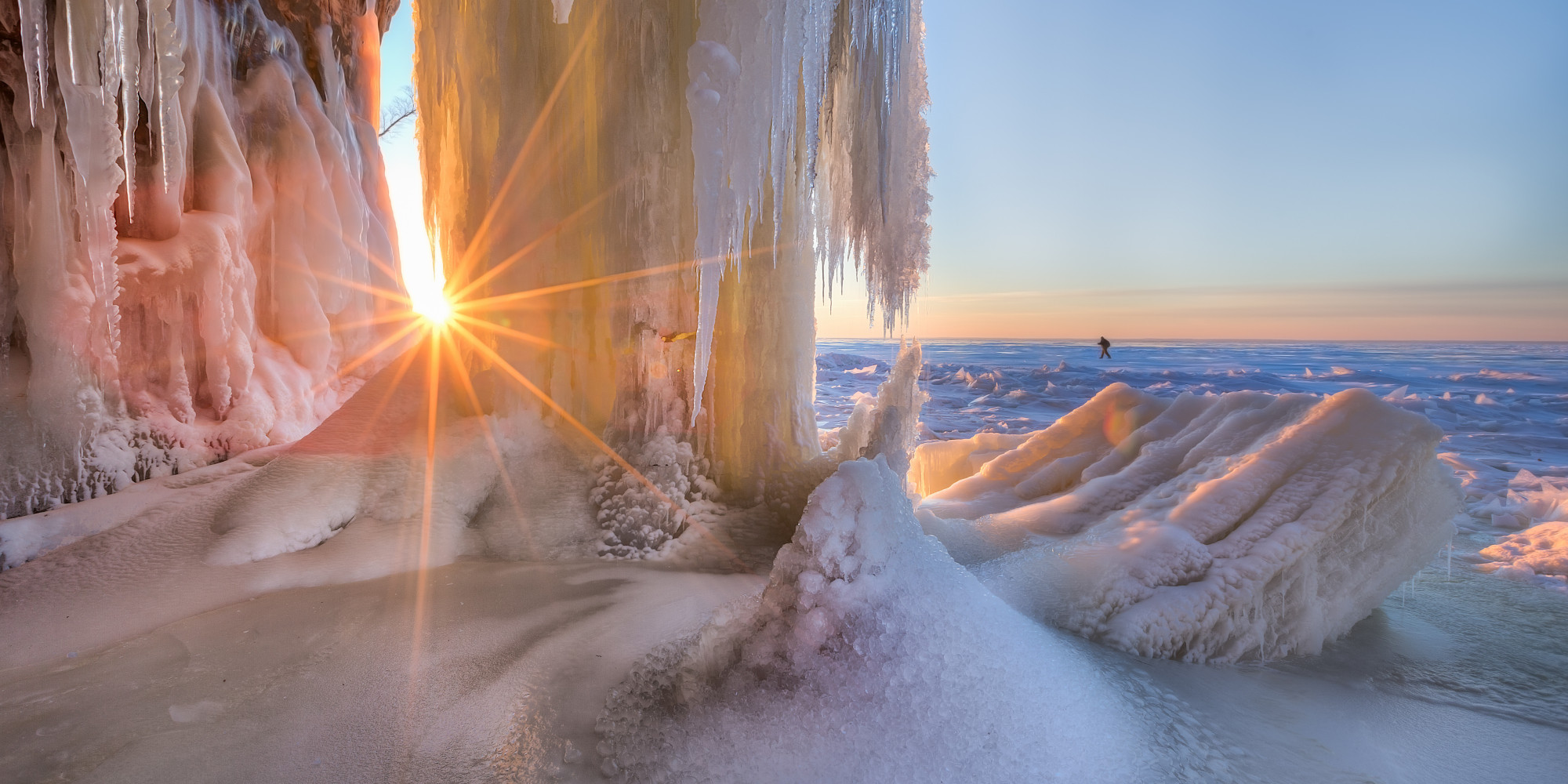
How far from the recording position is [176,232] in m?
5.81

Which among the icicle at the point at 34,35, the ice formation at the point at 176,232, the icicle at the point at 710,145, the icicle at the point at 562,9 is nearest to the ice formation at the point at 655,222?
the icicle at the point at 562,9

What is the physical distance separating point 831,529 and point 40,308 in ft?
21.9

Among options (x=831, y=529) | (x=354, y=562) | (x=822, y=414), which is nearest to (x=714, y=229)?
(x=831, y=529)

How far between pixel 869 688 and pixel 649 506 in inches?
89.0

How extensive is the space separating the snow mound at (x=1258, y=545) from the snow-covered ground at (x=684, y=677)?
122mm

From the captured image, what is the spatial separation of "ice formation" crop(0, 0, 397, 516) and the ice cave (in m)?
0.05

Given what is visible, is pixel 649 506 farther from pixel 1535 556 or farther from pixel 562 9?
pixel 1535 556

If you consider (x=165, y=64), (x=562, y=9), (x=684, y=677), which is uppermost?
(x=562, y=9)

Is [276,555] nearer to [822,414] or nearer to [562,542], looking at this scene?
[562,542]

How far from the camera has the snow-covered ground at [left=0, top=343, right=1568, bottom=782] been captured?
71.9 inches

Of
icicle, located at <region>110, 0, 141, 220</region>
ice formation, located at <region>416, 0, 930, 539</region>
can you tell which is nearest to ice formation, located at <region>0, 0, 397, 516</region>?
icicle, located at <region>110, 0, 141, 220</region>

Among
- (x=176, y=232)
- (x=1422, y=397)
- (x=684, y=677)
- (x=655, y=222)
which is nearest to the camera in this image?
(x=684, y=677)

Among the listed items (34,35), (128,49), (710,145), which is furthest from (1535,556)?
(34,35)

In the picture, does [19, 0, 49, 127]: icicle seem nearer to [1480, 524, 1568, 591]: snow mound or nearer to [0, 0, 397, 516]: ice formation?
[0, 0, 397, 516]: ice formation
